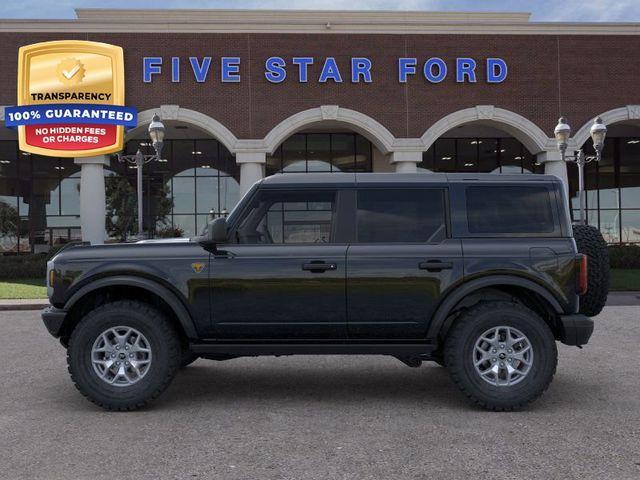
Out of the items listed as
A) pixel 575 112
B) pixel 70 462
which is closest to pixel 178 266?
pixel 70 462

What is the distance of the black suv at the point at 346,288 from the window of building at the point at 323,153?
24.1 metres

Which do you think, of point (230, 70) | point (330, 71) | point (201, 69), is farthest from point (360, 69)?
point (201, 69)

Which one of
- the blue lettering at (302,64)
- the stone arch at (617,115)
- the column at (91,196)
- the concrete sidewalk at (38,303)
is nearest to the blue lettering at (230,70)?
the blue lettering at (302,64)

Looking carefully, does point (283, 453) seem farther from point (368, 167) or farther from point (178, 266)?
point (368, 167)

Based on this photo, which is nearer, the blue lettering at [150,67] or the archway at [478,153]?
the blue lettering at [150,67]

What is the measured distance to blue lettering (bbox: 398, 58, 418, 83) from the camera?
23500mm

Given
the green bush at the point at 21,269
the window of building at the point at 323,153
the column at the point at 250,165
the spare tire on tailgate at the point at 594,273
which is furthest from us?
the window of building at the point at 323,153

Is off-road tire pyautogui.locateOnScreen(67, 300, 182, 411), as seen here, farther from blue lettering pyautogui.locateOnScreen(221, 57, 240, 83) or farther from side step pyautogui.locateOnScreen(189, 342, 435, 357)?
blue lettering pyautogui.locateOnScreen(221, 57, 240, 83)

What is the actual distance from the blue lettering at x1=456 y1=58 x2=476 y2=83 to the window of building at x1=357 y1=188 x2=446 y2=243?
19614 mm

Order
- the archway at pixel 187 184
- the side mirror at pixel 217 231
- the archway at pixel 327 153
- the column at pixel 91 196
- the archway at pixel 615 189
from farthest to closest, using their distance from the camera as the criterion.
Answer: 1. the archway at pixel 615 189
2. the archway at pixel 187 184
3. the archway at pixel 327 153
4. the column at pixel 91 196
5. the side mirror at pixel 217 231

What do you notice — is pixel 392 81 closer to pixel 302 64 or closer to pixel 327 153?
pixel 302 64

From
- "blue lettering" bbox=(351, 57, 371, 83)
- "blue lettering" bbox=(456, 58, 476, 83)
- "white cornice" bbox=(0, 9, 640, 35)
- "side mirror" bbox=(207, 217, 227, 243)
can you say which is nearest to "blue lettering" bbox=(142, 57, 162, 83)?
"white cornice" bbox=(0, 9, 640, 35)

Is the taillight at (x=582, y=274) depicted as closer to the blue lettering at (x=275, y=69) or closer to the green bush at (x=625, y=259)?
the blue lettering at (x=275, y=69)

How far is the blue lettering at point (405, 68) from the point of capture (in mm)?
23500
